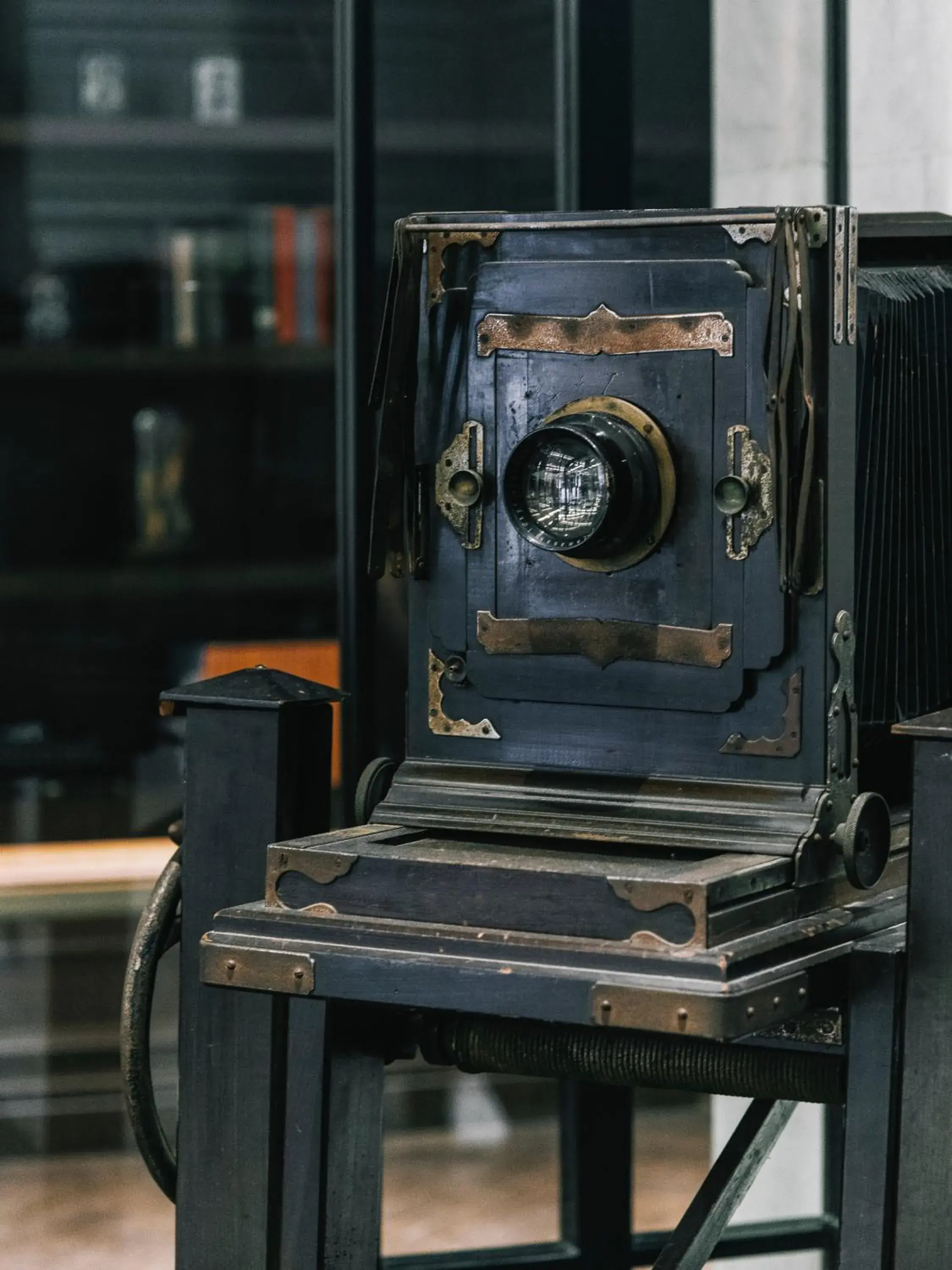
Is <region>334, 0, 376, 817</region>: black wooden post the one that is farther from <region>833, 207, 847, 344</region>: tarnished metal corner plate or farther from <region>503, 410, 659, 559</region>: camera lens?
<region>833, 207, 847, 344</region>: tarnished metal corner plate

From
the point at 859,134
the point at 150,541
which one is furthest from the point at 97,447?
the point at 859,134

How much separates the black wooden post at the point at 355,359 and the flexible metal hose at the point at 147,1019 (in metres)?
0.47

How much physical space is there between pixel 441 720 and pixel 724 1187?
58 centimetres

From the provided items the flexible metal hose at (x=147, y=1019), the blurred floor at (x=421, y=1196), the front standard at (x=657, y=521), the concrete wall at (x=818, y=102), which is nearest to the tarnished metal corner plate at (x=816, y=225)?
the front standard at (x=657, y=521)

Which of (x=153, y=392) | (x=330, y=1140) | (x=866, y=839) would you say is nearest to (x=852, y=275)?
(x=866, y=839)

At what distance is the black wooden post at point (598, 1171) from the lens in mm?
2799

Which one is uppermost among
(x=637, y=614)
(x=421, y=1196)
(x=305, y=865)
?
(x=637, y=614)

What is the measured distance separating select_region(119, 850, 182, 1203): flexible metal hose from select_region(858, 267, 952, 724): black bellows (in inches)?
28.9

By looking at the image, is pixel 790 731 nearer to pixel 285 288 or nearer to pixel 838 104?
pixel 285 288

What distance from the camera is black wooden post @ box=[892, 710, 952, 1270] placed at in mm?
1811

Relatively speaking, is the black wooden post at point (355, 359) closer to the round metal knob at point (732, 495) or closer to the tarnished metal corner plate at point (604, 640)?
the tarnished metal corner plate at point (604, 640)

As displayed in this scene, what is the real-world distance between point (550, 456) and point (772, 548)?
0.70ft

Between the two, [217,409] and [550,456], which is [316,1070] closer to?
[550,456]

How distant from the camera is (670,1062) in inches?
76.9
